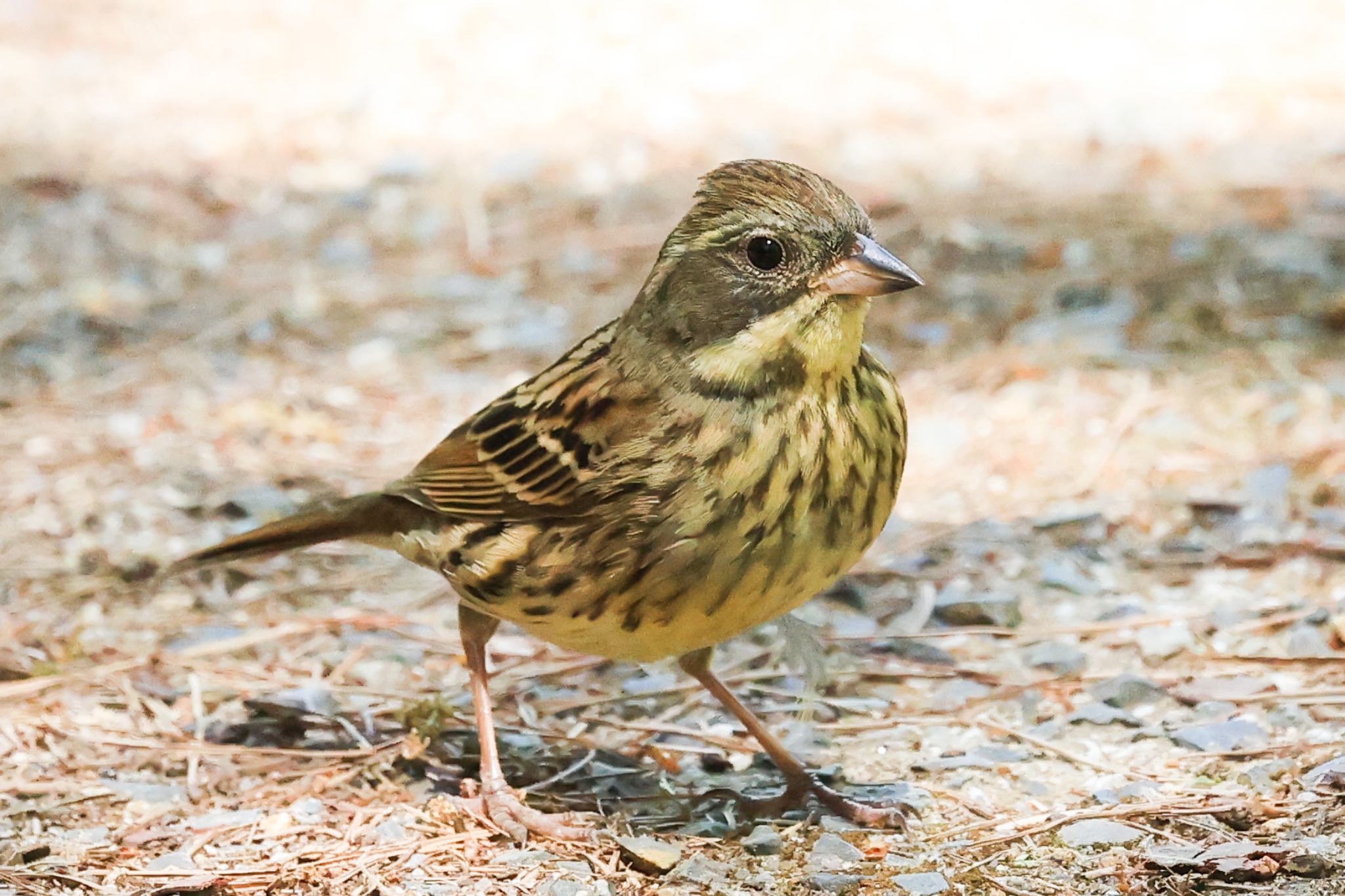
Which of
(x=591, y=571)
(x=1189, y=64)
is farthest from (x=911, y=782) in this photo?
(x=1189, y=64)

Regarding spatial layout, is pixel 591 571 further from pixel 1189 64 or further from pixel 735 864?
pixel 1189 64

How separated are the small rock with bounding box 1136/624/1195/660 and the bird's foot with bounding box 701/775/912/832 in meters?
0.99

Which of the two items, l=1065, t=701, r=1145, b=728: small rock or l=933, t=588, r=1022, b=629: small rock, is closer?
l=1065, t=701, r=1145, b=728: small rock

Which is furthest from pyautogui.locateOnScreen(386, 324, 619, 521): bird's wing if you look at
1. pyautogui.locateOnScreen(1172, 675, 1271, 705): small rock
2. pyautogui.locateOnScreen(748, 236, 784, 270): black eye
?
pyautogui.locateOnScreen(1172, 675, 1271, 705): small rock

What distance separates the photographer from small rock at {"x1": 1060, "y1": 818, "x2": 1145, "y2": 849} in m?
3.37

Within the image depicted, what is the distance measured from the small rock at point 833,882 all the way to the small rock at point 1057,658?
1.14 meters

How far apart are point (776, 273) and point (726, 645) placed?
1.60 m

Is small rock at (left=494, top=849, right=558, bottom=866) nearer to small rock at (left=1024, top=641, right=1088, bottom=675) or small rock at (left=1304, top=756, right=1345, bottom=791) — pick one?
small rock at (left=1024, top=641, right=1088, bottom=675)

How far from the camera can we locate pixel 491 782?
3.80 metres

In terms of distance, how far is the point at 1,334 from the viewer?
6.64 m

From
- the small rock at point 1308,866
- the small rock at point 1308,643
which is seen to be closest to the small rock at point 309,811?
the small rock at point 1308,866

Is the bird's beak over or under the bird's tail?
over

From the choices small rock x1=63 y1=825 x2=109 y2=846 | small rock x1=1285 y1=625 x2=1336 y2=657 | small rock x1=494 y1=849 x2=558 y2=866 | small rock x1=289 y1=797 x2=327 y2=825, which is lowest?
small rock x1=63 y1=825 x2=109 y2=846

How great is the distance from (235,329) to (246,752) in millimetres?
3098
